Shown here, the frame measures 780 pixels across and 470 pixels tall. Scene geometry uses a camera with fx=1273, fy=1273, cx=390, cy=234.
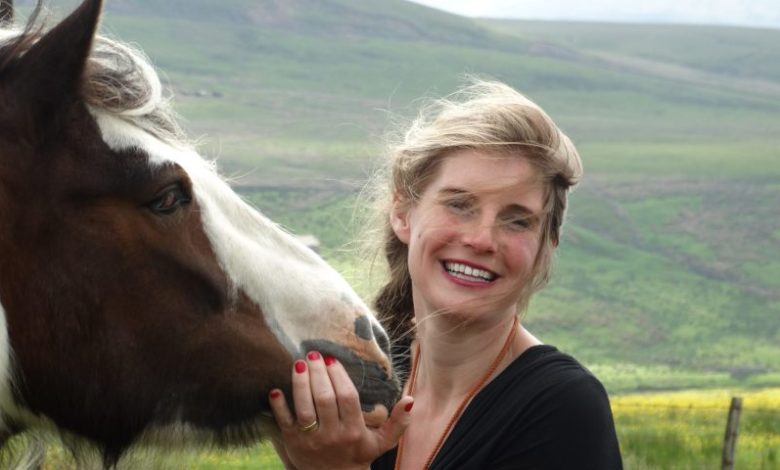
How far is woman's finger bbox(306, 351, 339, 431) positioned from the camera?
11.4ft

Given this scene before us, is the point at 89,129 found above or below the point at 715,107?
above

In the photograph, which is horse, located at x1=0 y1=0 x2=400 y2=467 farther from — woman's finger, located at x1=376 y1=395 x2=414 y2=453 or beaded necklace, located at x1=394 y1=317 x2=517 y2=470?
beaded necklace, located at x1=394 y1=317 x2=517 y2=470

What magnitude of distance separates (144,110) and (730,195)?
106043mm

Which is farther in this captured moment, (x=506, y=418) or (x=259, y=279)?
(x=506, y=418)

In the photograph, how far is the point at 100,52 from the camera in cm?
357

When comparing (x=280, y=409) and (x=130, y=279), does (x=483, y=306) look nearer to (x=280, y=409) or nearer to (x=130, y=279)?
(x=280, y=409)

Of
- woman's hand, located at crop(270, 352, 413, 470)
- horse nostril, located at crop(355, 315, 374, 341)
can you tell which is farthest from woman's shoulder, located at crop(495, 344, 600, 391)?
horse nostril, located at crop(355, 315, 374, 341)

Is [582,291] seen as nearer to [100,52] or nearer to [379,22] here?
[100,52]

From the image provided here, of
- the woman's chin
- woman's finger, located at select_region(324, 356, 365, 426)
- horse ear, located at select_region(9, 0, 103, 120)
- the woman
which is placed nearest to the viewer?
horse ear, located at select_region(9, 0, 103, 120)

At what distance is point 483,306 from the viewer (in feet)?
13.3

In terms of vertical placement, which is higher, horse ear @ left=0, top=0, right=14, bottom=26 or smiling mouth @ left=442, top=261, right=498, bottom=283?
horse ear @ left=0, top=0, right=14, bottom=26

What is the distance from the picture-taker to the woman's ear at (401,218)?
4.38m

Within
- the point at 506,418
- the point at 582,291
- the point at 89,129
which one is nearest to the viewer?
the point at 89,129

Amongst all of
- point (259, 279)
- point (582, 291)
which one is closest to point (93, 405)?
point (259, 279)
